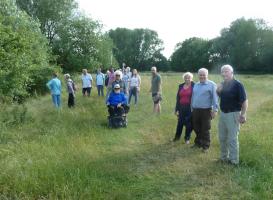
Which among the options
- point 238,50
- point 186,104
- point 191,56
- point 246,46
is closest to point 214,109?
point 186,104

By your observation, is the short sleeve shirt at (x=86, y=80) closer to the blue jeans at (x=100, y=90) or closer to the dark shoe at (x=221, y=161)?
the blue jeans at (x=100, y=90)

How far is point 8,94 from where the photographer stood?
21578mm

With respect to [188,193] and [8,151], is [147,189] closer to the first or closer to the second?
[188,193]

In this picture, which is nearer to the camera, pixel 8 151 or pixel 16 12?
pixel 8 151

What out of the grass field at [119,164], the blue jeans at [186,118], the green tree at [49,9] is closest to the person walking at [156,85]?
the grass field at [119,164]

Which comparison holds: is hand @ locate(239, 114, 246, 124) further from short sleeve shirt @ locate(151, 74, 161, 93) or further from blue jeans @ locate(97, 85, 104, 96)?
blue jeans @ locate(97, 85, 104, 96)

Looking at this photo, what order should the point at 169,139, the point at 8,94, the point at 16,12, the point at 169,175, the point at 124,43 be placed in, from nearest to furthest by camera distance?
the point at 169,175 → the point at 169,139 → the point at 8,94 → the point at 16,12 → the point at 124,43

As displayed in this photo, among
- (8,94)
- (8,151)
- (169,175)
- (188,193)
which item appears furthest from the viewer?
(8,94)

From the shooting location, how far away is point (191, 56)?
97.0 m

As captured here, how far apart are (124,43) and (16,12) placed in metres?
76.8

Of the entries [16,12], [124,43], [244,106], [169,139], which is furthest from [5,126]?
[124,43]

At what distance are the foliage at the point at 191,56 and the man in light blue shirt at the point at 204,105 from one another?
85511mm

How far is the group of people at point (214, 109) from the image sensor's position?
771cm

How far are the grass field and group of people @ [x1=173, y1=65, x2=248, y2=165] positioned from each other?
1.00 feet
